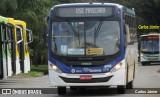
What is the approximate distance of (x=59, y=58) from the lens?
16703 mm

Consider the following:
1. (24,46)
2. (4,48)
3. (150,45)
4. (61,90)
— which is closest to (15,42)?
(4,48)

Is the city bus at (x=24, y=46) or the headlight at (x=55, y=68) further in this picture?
the city bus at (x=24, y=46)

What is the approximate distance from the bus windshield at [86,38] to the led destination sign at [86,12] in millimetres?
253

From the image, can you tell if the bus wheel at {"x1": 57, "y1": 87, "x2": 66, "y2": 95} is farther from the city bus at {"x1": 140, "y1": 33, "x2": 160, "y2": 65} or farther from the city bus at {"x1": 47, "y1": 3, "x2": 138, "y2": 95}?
the city bus at {"x1": 140, "y1": 33, "x2": 160, "y2": 65}

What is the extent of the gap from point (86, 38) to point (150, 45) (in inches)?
1413

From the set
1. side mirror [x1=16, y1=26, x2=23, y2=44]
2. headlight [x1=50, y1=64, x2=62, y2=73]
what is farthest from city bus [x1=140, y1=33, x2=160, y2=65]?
headlight [x1=50, y1=64, x2=62, y2=73]

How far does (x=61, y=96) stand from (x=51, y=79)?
2.54 feet

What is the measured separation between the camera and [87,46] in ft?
54.9

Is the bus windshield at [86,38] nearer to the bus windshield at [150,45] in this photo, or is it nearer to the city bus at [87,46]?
the city bus at [87,46]

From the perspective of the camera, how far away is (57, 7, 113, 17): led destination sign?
17.0 m

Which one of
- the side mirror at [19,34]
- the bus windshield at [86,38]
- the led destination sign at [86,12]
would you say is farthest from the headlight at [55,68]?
the side mirror at [19,34]

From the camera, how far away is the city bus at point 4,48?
2203 centimetres

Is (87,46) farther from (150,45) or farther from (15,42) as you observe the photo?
(150,45)

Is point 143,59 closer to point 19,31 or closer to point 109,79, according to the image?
point 19,31
